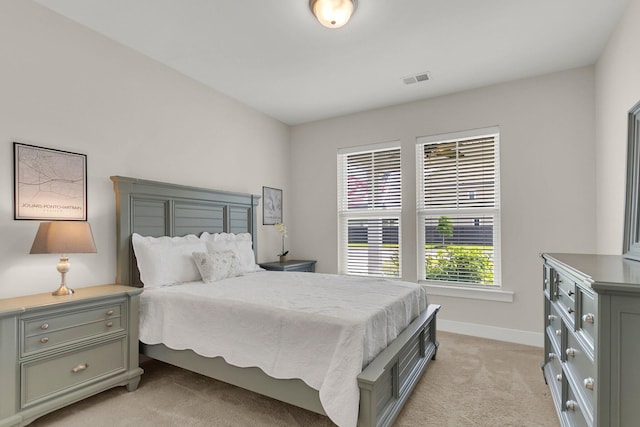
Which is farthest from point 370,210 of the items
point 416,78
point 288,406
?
point 288,406

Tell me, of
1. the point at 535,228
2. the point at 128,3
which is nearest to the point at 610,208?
the point at 535,228

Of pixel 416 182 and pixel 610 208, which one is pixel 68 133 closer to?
pixel 416 182

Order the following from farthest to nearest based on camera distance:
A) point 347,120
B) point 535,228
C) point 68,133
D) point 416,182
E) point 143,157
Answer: point 347,120 < point 416,182 < point 535,228 < point 143,157 < point 68,133

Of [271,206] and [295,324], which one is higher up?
[271,206]

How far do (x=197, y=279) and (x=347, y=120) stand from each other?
9.49 ft

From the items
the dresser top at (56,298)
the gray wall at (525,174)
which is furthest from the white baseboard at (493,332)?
the dresser top at (56,298)

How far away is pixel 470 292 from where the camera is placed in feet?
12.3

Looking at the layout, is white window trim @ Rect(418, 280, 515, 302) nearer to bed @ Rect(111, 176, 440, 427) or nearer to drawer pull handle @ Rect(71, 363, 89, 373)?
bed @ Rect(111, 176, 440, 427)

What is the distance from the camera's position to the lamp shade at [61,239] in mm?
2186

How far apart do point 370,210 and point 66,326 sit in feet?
11.1

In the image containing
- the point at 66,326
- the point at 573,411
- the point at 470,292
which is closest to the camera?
the point at 573,411

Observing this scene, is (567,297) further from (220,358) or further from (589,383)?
(220,358)

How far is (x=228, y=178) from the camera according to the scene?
4004mm

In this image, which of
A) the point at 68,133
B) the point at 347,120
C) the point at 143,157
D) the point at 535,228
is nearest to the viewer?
the point at 68,133
